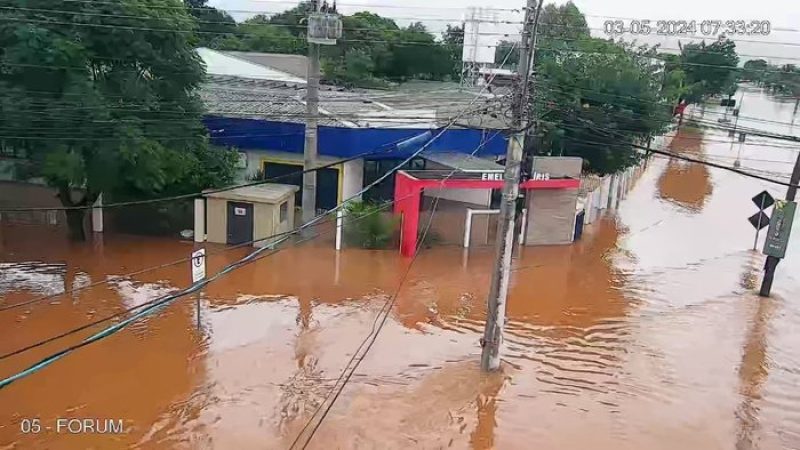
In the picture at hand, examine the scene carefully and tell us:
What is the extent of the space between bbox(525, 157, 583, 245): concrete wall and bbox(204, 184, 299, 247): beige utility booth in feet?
23.6

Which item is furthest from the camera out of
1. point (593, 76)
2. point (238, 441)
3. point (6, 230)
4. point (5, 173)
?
point (593, 76)

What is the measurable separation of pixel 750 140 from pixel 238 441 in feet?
171

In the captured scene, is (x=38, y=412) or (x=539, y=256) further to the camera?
(x=539, y=256)

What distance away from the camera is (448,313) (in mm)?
15273

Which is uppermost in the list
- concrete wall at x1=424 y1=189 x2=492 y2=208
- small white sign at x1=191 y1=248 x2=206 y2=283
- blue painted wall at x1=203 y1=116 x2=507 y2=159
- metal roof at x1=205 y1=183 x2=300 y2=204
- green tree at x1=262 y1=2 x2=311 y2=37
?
green tree at x1=262 y1=2 x2=311 y2=37

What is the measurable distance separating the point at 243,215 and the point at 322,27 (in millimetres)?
5424

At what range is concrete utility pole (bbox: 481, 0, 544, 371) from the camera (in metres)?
11.3

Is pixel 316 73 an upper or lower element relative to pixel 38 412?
upper

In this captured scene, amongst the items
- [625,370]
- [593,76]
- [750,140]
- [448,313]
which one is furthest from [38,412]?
[750,140]

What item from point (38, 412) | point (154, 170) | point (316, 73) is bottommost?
point (38, 412)

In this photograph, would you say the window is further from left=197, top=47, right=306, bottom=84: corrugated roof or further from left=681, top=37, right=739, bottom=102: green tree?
left=681, top=37, right=739, bottom=102: green tree

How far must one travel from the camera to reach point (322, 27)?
1653cm

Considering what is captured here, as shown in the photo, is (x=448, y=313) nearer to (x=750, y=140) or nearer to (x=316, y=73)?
(x=316, y=73)

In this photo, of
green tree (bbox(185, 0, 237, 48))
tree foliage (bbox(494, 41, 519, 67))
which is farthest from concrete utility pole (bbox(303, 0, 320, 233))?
green tree (bbox(185, 0, 237, 48))
